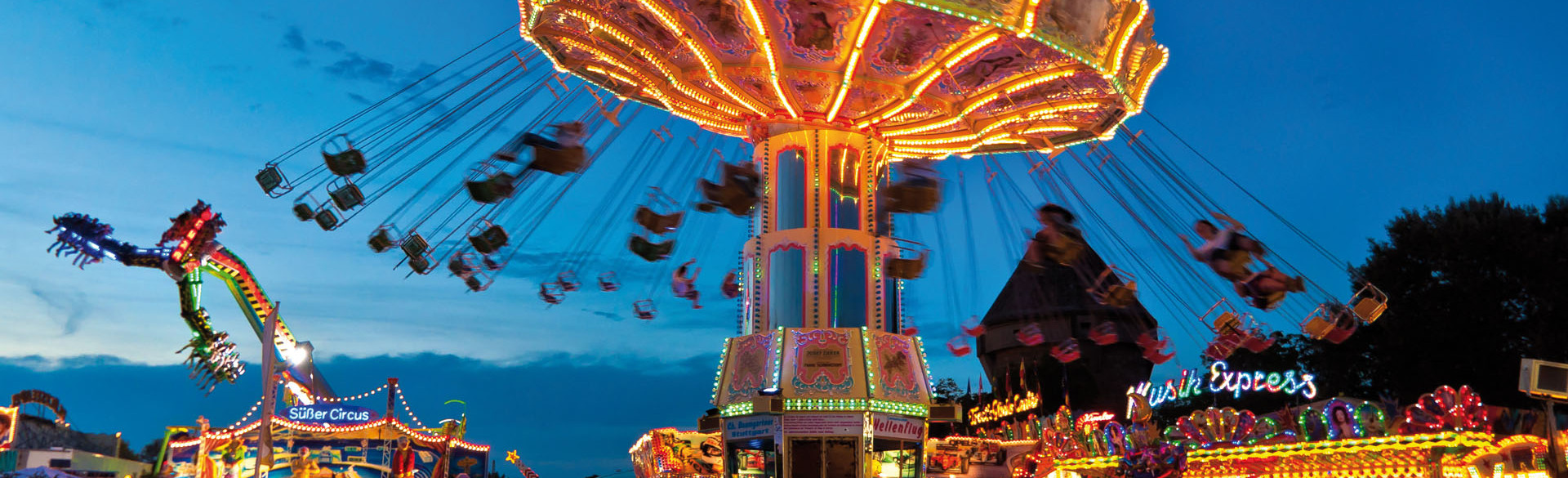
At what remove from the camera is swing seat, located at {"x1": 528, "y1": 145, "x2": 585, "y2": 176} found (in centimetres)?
1620

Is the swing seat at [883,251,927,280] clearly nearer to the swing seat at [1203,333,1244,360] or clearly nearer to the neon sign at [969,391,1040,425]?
the swing seat at [1203,333,1244,360]

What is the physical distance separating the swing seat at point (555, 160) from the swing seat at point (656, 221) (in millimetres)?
2418

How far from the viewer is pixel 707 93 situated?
1961cm

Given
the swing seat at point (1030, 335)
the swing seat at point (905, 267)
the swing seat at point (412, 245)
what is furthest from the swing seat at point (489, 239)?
the swing seat at point (1030, 335)

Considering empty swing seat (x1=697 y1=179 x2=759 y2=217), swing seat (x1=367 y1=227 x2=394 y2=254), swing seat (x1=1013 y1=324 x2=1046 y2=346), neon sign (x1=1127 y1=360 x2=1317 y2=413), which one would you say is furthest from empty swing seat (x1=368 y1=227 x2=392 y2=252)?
neon sign (x1=1127 y1=360 x2=1317 y2=413)

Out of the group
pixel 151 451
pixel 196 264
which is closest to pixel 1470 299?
pixel 196 264

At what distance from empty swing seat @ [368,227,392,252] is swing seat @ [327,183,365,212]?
37.2 inches

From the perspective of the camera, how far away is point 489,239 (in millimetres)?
18688

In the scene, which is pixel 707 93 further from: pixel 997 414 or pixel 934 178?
pixel 997 414

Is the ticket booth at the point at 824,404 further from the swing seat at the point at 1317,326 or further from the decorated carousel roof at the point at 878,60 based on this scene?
the swing seat at the point at 1317,326

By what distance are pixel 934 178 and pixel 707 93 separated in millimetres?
4235

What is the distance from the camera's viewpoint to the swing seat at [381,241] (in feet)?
62.2

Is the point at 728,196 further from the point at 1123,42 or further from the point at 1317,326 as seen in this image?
the point at 1317,326

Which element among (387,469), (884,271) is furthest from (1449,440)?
(387,469)
